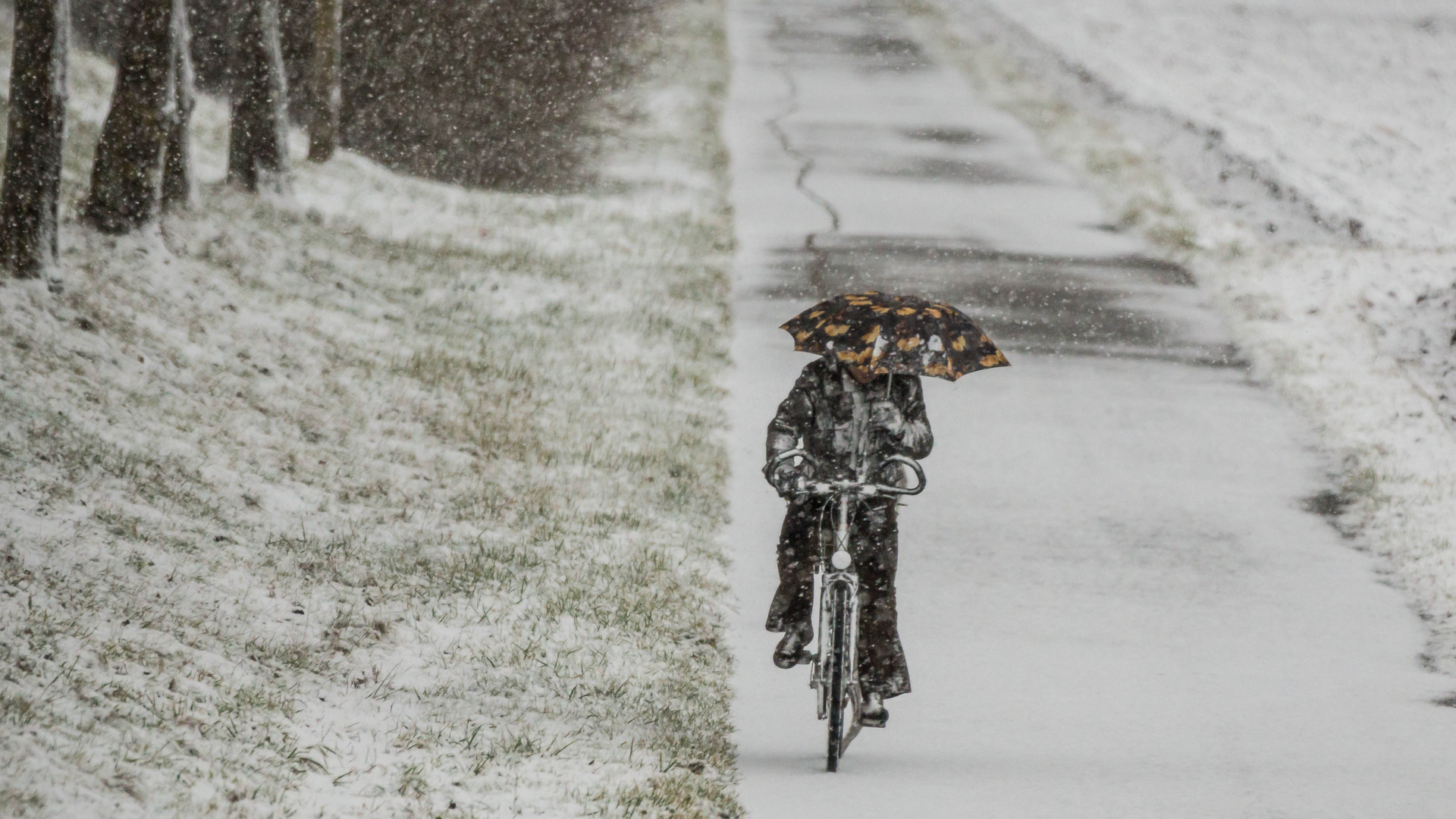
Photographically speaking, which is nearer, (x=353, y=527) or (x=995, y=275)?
(x=353, y=527)

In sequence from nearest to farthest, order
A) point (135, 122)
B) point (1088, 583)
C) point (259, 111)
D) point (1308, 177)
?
point (1088, 583), point (135, 122), point (259, 111), point (1308, 177)

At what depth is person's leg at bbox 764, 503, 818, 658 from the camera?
641cm

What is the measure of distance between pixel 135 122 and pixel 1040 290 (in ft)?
28.2

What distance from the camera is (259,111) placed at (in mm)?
14766

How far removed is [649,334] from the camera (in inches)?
525

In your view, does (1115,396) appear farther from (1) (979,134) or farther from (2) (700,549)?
(1) (979,134)

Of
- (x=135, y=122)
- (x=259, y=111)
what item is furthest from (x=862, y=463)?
(x=259, y=111)

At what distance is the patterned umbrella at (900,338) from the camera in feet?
19.6

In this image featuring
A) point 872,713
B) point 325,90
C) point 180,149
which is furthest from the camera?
point 325,90

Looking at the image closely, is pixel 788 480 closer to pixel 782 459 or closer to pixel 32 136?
pixel 782 459

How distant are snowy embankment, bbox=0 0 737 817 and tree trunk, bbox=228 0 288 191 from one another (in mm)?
630

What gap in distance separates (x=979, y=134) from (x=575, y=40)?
641 centimetres

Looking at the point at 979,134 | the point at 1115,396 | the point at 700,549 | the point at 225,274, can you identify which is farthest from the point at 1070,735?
the point at 979,134

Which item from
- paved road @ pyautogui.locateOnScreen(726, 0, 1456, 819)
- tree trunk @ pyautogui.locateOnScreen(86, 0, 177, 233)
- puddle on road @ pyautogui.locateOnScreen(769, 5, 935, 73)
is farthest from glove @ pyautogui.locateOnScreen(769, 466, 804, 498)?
puddle on road @ pyautogui.locateOnScreen(769, 5, 935, 73)
